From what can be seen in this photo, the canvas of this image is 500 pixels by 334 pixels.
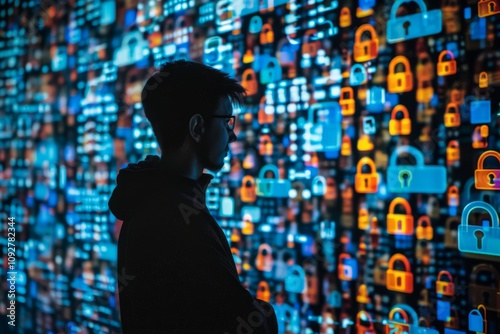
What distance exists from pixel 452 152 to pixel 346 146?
37cm

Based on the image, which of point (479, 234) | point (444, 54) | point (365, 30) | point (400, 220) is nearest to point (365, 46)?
point (365, 30)

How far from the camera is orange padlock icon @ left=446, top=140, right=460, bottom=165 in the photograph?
1.46 metres

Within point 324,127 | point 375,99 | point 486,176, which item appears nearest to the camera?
point 486,176

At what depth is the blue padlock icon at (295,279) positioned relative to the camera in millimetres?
1825

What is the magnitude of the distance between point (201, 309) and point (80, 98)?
207cm

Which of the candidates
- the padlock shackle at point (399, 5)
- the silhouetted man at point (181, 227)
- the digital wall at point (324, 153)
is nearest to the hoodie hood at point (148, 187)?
the silhouetted man at point (181, 227)

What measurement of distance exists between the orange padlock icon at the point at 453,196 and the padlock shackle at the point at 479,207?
3cm

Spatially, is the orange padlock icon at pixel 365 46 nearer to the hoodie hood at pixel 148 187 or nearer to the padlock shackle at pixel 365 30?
the padlock shackle at pixel 365 30

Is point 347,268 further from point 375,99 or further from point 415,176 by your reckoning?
point 375,99

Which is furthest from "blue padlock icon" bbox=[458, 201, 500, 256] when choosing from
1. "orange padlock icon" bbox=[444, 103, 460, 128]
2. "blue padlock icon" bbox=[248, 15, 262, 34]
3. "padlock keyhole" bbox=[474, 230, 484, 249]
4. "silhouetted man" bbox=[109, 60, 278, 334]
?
"blue padlock icon" bbox=[248, 15, 262, 34]

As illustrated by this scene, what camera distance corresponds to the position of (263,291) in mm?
1944

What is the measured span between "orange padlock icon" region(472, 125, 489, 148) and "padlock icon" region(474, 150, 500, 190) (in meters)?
0.03

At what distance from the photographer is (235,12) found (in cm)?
205

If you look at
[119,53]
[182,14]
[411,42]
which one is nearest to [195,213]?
[411,42]
